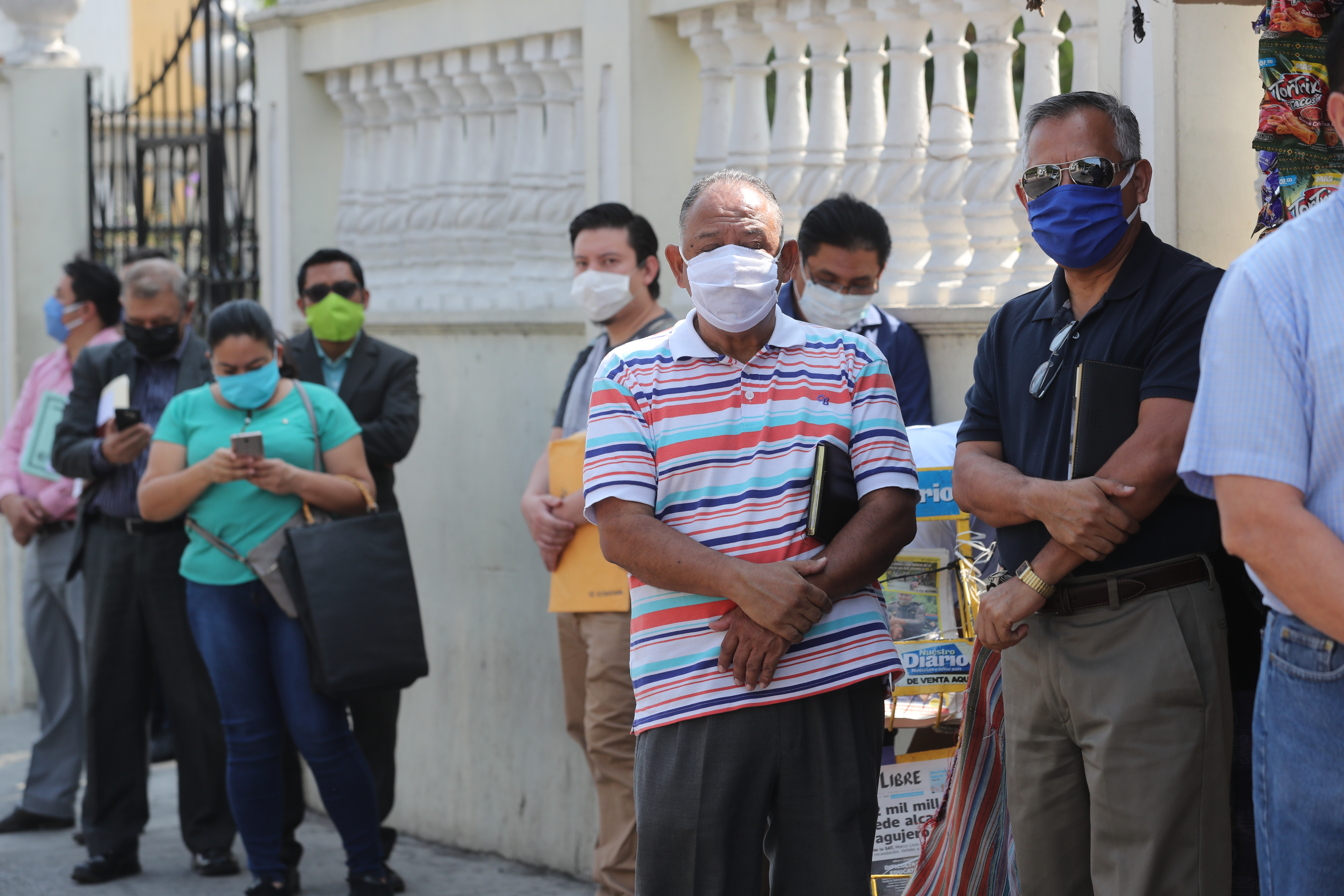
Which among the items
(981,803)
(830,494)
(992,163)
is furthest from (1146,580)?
(992,163)

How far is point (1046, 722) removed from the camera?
3.01 metres

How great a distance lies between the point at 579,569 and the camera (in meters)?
4.61

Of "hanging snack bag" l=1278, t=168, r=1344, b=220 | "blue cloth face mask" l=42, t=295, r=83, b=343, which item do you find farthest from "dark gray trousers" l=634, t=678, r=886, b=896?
"blue cloth face mask" l=42, t=295, r=83, b=343

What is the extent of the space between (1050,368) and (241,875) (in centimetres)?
386

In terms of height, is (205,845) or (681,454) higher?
(681,454)

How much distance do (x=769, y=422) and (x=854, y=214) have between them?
131cm

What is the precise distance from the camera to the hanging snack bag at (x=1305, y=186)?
9.76ft

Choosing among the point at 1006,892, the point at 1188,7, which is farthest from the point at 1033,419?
the point at 1188,7

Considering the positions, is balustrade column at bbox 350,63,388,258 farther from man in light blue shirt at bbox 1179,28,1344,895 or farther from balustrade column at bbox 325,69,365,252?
man in light blue shirt at bbox 1179,28,1344,895

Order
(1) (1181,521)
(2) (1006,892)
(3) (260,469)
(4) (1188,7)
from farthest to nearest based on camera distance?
(3) (260,469) → (4) (1188,7) → (2) (1006,892) → (1) (1181,521)

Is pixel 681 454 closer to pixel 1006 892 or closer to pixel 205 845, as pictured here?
pixel 1006 892

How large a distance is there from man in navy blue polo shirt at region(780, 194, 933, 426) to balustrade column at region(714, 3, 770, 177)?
920 mm

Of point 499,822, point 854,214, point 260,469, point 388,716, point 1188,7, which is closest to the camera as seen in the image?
point 1188,7

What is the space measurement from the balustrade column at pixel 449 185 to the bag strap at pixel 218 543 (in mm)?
1600
